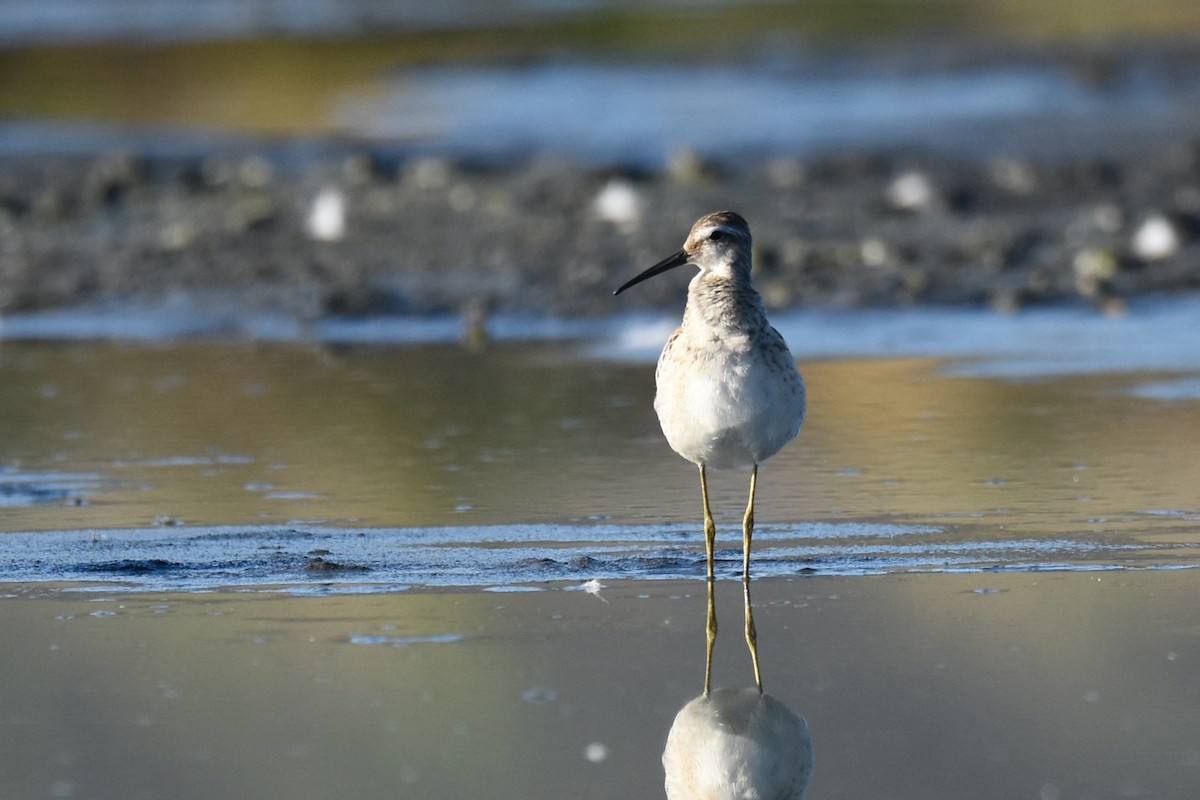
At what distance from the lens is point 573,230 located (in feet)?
55.7

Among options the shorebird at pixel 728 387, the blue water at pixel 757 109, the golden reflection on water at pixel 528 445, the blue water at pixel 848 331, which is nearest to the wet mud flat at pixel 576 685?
the shorebird at pixel 728 387

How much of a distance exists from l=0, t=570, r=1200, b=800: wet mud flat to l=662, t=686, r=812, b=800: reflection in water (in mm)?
64

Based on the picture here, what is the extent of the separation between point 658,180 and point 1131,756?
1406 cm

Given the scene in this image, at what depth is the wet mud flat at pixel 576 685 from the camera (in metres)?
5.31

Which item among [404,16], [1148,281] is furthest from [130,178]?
[404,16]

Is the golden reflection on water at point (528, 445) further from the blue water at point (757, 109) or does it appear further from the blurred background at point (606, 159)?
the blue water at point (757, 109)

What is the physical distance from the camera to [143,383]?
12648 millimetres

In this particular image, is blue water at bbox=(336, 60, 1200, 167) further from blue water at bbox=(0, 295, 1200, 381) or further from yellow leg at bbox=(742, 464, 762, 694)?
yellow leg at bbox=(742, 464, 762, 694)

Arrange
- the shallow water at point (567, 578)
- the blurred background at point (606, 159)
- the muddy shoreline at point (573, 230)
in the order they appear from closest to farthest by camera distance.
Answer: the shallow water at point (567, 578)
the muddy shoreline at point (573, 230)
the blurred background at point (606, 159)

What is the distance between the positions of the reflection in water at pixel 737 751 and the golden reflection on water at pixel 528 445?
267 cm

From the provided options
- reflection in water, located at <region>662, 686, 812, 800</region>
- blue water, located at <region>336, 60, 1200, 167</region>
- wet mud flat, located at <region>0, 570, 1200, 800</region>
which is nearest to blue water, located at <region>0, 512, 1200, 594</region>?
wet mud flat, located at <region>0, 570, 1200, 800</region>

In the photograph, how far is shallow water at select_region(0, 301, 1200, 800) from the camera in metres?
5.50

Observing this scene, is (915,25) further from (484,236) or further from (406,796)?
(406,796)

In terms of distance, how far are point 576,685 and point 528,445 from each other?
4.22 m
